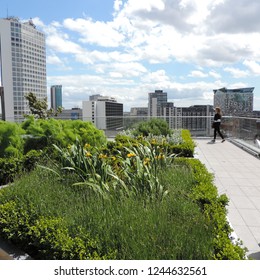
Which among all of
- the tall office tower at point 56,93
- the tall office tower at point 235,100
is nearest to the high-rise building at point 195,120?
the tall office tower at point 235,100

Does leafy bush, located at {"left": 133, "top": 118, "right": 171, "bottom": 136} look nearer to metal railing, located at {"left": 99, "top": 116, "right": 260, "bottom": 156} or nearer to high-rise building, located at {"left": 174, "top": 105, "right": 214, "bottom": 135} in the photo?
metal railing, located at {"left": 99, "top": 116, "right": 260, "bottom": 156}

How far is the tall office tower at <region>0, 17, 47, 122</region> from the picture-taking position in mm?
28844

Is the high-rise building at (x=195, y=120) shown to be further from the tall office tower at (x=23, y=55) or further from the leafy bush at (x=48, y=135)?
the tall office tower at (x=23, y=55)

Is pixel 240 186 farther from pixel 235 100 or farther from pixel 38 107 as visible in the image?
pixel 38 107

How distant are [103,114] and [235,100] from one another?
825 centimetres

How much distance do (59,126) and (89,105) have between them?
37.8ft

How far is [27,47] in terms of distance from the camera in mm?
30797

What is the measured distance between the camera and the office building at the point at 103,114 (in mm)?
16375

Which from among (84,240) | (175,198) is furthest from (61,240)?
(175,198)

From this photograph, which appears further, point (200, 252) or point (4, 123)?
point (4, 123)

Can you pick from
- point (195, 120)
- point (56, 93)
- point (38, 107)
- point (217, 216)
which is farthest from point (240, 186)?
point (56, 93)

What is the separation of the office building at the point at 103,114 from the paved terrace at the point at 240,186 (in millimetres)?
6075

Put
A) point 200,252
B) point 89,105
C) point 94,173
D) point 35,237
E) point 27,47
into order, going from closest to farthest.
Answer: point 200,252
point 35,237
point 94,173
point 89,105
point 27,47

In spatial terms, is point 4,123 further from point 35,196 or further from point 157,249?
point 157,249
